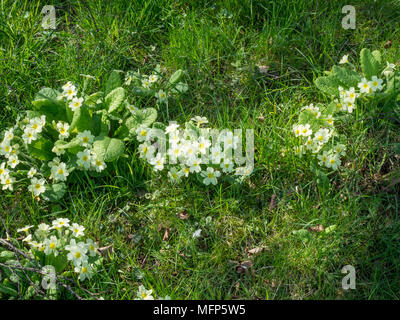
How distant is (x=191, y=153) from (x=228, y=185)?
0.32 metres

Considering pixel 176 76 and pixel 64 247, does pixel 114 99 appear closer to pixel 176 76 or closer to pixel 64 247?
pixel 176 76

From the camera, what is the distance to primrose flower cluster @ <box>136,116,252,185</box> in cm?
274

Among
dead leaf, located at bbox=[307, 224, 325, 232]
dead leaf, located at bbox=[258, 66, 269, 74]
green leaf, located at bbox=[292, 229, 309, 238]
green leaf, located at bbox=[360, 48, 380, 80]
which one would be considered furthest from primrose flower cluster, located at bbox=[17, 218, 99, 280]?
green leaf, located at bbox=[360, 48, 380, 80]

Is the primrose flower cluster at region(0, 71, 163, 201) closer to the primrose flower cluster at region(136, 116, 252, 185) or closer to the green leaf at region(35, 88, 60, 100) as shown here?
the green leaf at region(35, 88, 60, 100)

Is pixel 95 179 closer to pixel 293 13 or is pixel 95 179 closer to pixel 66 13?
pixel 66 13

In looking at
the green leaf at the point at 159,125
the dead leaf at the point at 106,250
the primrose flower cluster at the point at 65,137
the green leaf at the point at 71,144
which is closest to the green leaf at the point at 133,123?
the primrose flower cluster at the point at 65,137

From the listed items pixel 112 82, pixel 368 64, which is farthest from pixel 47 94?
pixel 368 64

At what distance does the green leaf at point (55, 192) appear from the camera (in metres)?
2.78

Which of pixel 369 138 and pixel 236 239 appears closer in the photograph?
pixel 236 239

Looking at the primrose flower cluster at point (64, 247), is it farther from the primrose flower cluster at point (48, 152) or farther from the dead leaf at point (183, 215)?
the dead leaf at point (183, 215)

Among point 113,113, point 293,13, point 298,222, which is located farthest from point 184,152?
point 293,13

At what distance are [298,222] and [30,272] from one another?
151 centimetres

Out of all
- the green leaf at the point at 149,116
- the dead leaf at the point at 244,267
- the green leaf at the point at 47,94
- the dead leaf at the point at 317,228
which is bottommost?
the dead leaf at the point at 244,267

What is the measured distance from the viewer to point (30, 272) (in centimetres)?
251
